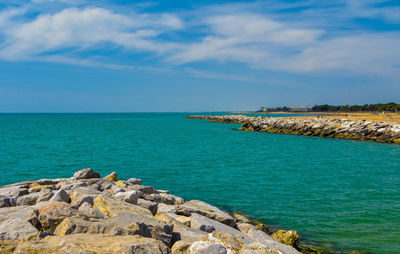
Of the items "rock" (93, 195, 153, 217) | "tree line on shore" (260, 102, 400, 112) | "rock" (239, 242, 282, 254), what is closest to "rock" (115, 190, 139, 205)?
"rock" (93, 195, 153, 217)

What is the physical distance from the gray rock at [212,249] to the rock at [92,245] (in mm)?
491

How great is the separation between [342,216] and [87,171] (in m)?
9.49

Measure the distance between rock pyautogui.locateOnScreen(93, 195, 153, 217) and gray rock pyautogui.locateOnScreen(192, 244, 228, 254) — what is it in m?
2.18

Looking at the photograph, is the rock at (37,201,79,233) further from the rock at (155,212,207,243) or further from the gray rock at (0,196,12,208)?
the gray rock at (0,196,12,208)

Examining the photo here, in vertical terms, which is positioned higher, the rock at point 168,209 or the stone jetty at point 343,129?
the stone jetty at point 343,129

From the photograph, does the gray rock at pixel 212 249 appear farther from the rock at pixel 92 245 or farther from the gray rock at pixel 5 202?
the gray rock at pixel 5 202

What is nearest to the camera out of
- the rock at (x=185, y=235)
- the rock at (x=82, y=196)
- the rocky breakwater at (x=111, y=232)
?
the rocky breakwater at (x=111, y=232)

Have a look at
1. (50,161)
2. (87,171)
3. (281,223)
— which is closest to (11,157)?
(50,161)

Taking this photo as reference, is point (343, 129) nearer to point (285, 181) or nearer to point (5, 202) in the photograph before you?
point (285, 181)

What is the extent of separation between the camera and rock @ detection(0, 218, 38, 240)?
438cm

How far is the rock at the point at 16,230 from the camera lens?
4380mm

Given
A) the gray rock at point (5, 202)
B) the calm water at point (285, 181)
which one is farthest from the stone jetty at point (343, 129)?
the gray rock at point (5, 202)

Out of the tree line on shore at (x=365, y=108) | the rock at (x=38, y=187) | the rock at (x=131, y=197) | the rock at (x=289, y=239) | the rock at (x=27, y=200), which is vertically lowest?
the rock at (x=289, y=239)

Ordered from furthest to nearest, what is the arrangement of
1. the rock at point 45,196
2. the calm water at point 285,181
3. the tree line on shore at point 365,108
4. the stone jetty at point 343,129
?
1. the tree line on shore at point 365,108
2. the stone jetty at point 343,129
3. the calm water at point 285,181
4. the rock at point 45,196
